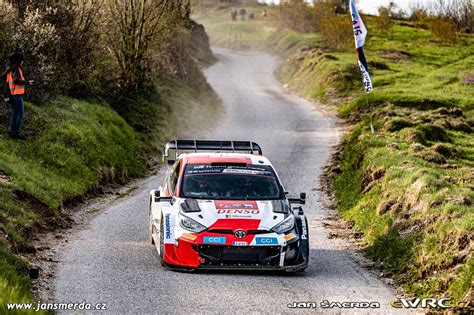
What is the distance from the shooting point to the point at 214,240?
12.9 metres

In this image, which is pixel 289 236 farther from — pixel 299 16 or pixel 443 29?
pixel 299 16

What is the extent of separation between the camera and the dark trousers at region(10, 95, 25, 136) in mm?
20234

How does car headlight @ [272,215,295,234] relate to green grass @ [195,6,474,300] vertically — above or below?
above

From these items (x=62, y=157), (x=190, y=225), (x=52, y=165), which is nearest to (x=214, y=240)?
(x=190, y=225)

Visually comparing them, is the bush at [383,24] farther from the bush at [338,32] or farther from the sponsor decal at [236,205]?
the sponsor decal at [236,205]

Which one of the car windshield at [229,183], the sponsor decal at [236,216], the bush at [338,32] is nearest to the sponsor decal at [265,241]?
the sponsor decal at [236,216]

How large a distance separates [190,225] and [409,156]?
10.4 metres

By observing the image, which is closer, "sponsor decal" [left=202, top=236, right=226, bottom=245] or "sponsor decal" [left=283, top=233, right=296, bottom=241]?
"sponsor decal" [left=202, top=236, right=226, bottom=245]

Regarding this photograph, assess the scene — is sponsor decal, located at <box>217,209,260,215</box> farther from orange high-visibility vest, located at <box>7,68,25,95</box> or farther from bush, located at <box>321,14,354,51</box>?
bush, located at <box>321,14,354,51</box>

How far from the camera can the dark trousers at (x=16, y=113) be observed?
20234mm

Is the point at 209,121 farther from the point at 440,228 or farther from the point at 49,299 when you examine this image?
the point at 49,299

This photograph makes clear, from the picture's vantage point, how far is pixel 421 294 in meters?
12.1

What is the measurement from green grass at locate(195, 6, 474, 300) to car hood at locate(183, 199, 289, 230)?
2.29 m

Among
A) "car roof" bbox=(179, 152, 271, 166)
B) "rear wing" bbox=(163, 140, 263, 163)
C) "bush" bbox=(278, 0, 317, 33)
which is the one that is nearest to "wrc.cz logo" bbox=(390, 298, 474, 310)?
"car roof" bbox=(179, 152, 271, 166)
